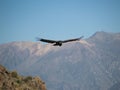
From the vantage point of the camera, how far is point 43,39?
7994cm

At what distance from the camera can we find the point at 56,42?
8481 centimetres

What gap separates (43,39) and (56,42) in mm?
5638
